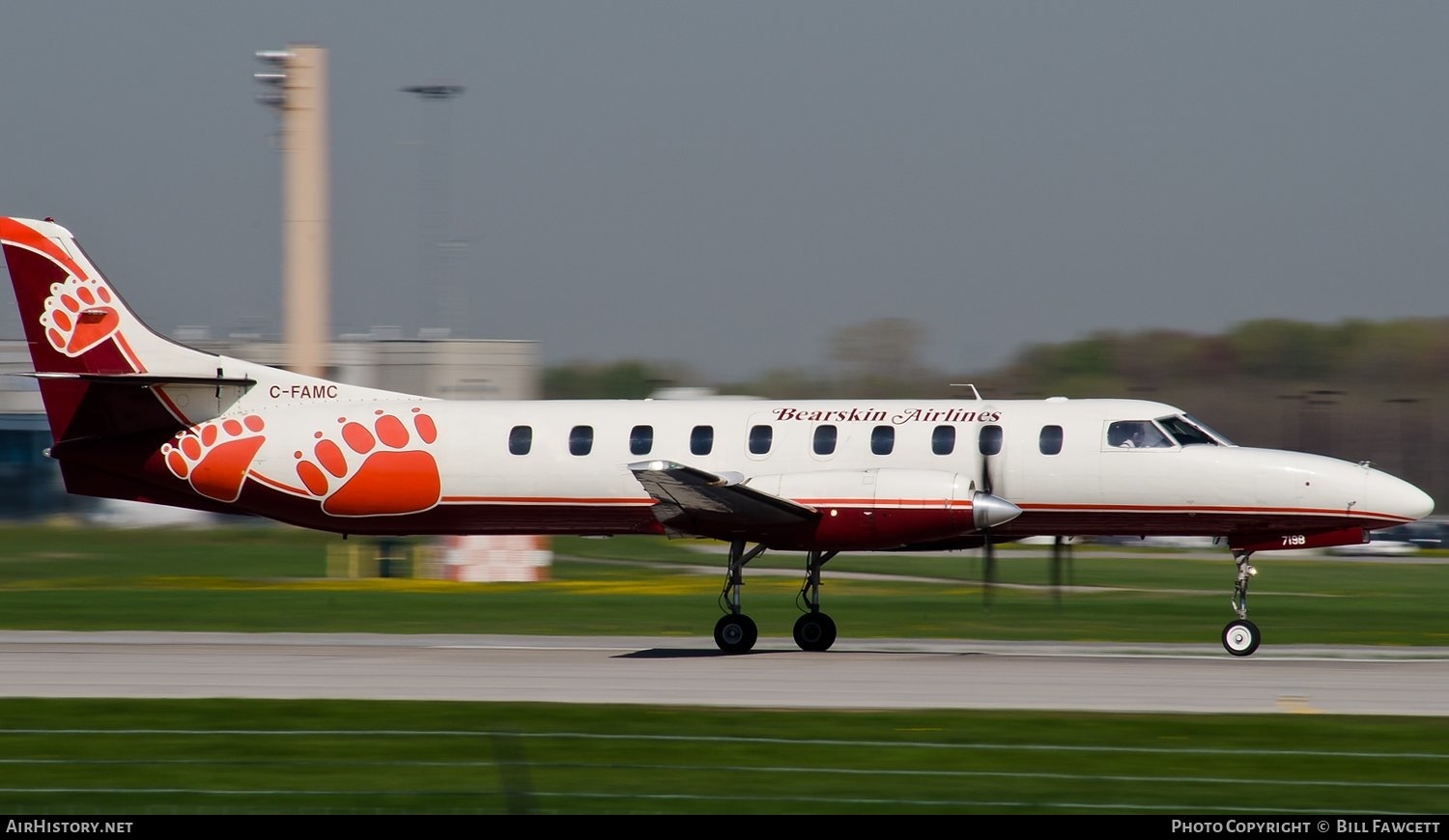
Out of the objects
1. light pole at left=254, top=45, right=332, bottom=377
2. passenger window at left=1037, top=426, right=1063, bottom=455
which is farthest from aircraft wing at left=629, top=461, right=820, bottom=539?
light pole at left=254, top=45, right=332, bottom=377

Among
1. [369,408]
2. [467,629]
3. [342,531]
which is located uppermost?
[369,408]

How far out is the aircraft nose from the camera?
18500 millimetres

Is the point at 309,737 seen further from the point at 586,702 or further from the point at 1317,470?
the point at 1317,470

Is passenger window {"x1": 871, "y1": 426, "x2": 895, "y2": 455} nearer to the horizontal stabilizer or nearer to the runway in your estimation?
the runway

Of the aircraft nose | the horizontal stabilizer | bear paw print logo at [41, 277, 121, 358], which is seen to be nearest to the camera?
the aircraft nose

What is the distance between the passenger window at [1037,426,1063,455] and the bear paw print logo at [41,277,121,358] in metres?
12.5

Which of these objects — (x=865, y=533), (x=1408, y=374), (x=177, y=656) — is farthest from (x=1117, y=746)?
(x=1408, y=374)

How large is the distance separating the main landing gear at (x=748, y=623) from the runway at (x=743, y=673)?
227 millimetres

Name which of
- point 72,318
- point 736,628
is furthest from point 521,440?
point 72,318

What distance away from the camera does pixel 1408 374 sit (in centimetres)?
7594

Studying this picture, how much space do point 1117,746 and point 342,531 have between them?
40.3 feet

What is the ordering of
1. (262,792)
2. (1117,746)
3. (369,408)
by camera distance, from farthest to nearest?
(369,408)
(1117,746)
(262,792)

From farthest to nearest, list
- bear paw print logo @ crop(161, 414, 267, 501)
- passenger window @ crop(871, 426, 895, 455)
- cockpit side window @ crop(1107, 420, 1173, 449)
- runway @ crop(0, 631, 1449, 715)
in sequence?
1. bear paw print logo @ crop(161, 414, 267, 501)
2. passenger window @ crop(871, 426, 895, 455)
3. cockpit side window @ crop(1107, 420, 1173, 449)
4. runway @ crop(0, 631, 1449, 715)

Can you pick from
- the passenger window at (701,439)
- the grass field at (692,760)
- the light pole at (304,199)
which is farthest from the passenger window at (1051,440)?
the light pole at (304,199)
